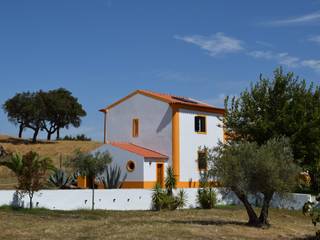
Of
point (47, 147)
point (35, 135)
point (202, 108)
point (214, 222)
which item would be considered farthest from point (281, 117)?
point (35, 135)

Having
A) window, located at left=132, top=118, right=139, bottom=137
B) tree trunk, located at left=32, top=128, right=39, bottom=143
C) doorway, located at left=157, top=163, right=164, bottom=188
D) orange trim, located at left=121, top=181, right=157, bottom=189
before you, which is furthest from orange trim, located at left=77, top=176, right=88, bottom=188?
tree trunk, located at left=32, top=128, right=39, bottom=143

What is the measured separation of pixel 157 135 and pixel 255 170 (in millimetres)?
17761

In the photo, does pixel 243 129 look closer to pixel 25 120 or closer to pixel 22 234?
pixel 22 234

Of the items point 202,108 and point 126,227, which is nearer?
point 126,227

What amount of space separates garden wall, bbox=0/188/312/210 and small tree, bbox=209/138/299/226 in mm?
4759

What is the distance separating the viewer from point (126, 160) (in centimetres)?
3512

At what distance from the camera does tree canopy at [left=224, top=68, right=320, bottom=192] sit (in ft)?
112

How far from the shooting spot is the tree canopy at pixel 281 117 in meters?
34.2

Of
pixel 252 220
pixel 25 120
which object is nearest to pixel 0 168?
pixel 25 120

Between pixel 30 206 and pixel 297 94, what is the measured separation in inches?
775

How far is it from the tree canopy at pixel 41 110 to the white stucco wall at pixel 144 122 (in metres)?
38.5

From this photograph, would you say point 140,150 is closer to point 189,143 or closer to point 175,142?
point 175,142

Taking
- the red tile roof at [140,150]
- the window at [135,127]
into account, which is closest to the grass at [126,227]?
the red tile roof at [140,150]

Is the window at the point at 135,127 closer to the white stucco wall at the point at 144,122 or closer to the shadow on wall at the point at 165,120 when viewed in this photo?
the white stucco wall at the point at 144,122
